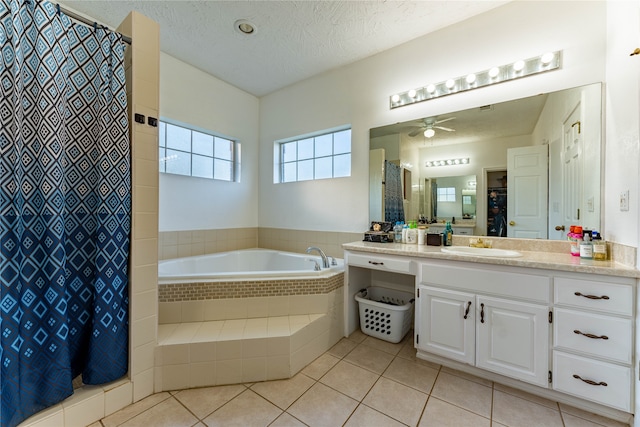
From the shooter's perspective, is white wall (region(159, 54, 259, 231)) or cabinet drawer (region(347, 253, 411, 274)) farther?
white wall (region(159, 54, 259, 231))

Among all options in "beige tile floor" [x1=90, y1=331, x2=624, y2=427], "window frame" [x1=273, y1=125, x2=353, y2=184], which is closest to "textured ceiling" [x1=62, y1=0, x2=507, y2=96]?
"window frame" [x1=273, y1=125, x2=353, y2=184]

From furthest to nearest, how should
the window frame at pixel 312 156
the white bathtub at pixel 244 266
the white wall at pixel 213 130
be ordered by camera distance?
the window frame at pixel 312 156, the white wall at pixel 213 130, the white bathtub at pixel 244 266

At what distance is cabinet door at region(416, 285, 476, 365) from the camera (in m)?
1.62

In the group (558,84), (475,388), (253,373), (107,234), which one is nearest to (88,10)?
(107,234)

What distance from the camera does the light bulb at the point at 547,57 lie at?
1764 millimetres

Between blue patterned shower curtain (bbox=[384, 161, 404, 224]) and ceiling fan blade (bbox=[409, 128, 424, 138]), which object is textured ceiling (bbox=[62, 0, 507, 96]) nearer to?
ceiling fan blade (bbox=[409, 128, 424, 138])

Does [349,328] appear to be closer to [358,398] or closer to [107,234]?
[358,398]

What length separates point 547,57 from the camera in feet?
5.82

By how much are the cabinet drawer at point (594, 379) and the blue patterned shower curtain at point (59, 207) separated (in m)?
2.32

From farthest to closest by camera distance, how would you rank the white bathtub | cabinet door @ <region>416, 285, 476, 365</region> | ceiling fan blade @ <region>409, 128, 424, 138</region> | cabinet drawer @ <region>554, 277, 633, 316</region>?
ceiling fan blade @ <region>409, 128, 424, 138</region> → the white bathtub → cabinet door @ <region>416, 285, 476, 365</region> → cabinet drawer @ <region>554, 277, 633, 316</region>

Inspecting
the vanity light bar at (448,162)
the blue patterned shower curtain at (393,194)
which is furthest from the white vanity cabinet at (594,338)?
the blue patterned shower curtain at (393,194)

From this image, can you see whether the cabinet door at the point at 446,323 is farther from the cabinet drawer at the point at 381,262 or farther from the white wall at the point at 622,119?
the white wall at the point at 622,119

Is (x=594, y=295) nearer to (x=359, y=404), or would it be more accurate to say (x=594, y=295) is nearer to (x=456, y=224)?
(x=456, y=224)

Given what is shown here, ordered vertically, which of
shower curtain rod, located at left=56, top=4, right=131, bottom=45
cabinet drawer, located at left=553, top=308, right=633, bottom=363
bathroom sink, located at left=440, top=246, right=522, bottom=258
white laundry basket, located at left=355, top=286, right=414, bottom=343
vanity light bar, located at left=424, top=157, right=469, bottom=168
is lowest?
white laundry basket, located at left=355, top=286, right=414, bottom=343
